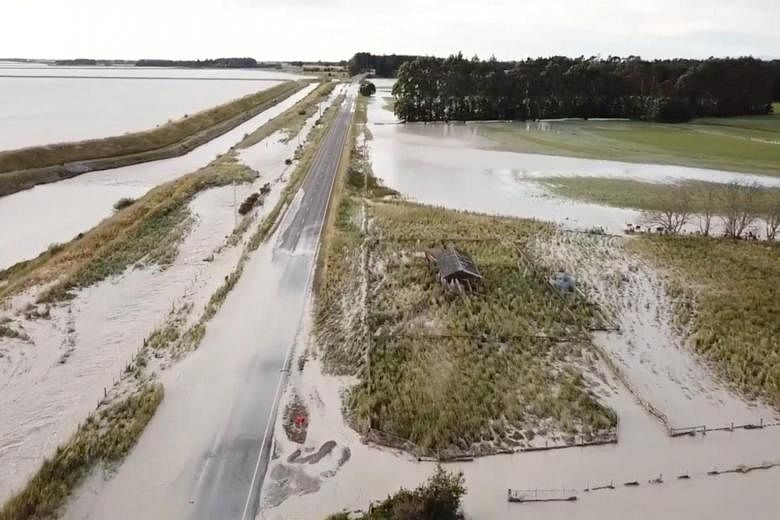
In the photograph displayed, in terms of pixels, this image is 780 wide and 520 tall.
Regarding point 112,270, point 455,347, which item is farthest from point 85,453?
point 112,270

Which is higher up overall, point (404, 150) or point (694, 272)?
point (404, 150)

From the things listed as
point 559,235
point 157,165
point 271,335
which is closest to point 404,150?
point 157,165

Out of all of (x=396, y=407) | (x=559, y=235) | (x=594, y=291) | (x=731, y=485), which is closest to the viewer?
(x=731, y=485)

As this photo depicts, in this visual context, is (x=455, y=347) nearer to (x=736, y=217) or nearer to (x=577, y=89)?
(x=736, y=217)

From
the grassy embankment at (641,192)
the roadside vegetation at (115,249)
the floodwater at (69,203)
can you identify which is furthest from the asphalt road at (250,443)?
the grassy embankment at (641,192)

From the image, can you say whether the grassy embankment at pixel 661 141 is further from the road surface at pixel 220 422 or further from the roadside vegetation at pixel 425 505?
the roadside vegetation at pixel 425 505

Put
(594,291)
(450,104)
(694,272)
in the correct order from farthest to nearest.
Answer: (450,104)
(694,272)
(594,291)

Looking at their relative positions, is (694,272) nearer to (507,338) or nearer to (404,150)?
(507,338)
